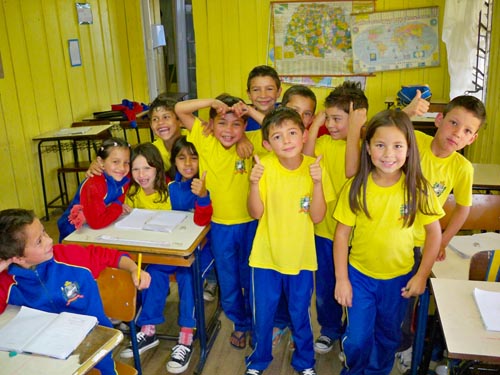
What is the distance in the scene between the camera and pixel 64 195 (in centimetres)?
494

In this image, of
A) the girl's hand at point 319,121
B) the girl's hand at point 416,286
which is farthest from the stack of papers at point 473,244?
the girl's hand at point 319,121

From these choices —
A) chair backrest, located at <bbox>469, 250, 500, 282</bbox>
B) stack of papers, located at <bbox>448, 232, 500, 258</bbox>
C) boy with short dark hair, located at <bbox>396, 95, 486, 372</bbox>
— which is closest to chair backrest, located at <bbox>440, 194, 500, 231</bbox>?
stack of papers, located at <bbox>448, 232, 500, 258</bbox>

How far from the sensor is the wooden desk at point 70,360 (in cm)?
132

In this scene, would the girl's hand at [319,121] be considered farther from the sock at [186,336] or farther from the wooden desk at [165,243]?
the sock at [186,336]

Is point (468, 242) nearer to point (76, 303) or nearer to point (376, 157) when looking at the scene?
point (376, 157)

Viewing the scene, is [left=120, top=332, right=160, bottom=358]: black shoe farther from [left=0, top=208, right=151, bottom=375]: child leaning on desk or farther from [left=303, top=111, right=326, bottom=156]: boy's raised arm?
[left=303, top=111, right=326, bottom=156]: boy's raised arm

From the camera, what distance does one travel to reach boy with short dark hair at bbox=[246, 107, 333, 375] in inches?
76.5

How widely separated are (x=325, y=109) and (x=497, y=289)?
1.05m

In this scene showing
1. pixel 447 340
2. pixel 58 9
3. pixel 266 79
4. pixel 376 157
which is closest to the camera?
pixel 447 340

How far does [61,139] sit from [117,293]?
299cm

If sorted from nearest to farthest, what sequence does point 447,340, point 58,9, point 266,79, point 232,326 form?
point 447,340, point 266,79, point 232,326, point 58,9

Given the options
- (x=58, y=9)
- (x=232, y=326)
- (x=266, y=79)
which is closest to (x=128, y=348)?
(x=232, y=326)

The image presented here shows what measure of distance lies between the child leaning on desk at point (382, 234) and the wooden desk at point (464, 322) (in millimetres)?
202

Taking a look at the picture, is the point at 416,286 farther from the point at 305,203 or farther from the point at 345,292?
the point at 305,203
